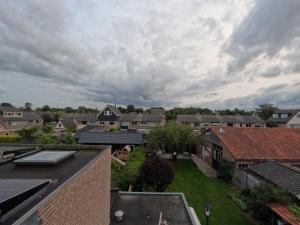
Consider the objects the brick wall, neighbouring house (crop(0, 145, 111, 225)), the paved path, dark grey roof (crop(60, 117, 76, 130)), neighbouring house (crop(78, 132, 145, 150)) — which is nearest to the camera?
neighbouring house (crop(0, 145, 111, 225))

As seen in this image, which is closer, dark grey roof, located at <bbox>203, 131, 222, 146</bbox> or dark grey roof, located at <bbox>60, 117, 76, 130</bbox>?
dark grey roof, located at <bbox>203, 131, 222, 146</bbox>

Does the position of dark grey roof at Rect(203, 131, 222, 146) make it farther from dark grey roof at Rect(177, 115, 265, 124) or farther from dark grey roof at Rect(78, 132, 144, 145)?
dark grey roof at Rect(177, 115, 265, 124)

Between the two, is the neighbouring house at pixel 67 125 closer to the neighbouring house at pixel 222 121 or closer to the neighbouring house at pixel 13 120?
the neighbouring house at pixel 13 120

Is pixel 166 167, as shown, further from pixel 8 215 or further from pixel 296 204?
pixel 8 215

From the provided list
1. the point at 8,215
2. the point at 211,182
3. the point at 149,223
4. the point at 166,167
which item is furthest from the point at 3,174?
the point at 211,182

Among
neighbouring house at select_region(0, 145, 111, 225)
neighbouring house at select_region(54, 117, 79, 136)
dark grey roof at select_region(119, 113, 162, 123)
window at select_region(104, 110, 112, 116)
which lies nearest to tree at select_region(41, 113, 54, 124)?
neighbouring house at select_region(54, 117, 79, 136)

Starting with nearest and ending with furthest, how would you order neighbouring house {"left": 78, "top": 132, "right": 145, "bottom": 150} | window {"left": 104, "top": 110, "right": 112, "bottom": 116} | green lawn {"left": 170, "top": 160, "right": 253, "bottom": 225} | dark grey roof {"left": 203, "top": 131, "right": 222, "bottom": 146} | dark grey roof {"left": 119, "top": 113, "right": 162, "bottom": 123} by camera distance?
1. green lawn {"left": 170, "top": 160, "right": 253, "bottom": 225}
2. dark grey roof {"left": 203, "top": 131, "right": 222, "bottom": 146}
3. neighbouring house {"left": 78, "top": 132, "right": 145, "bottom": 150}
4. dark grey roof {"left": 119, "top": 113, "right": 162, "bottom": 123}
5. window {"left": 104, "top": 110, "right": 112, "bottom": 116}

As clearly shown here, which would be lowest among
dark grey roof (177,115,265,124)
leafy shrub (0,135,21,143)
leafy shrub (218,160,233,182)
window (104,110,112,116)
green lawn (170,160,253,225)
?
green lawn (170,160,253,225)
